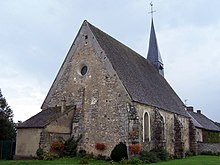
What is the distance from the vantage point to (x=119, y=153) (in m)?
20.8

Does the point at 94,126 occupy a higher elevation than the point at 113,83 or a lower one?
lower

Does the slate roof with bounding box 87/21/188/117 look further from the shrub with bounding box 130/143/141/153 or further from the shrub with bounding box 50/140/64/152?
the shrub with bounding box 50/140/64/152

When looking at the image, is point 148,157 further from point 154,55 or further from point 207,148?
point 154,55

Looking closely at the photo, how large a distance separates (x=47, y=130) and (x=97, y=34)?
9.28 metres

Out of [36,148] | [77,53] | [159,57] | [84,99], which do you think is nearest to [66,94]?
[84,99]

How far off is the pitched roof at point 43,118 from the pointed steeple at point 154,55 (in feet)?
60.3

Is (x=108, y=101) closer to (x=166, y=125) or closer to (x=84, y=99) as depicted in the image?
(x=84, y=99)

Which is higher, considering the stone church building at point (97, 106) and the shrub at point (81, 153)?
the stone church building at point (97, 106)

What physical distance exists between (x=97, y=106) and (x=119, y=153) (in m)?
4.35

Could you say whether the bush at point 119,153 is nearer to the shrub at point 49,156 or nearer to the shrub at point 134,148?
the shrub at point 134,148

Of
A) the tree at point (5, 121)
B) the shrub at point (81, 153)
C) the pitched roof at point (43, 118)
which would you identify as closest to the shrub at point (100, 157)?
the shrub at point (81, 153)

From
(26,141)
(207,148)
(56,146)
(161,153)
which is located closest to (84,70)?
(56,146)

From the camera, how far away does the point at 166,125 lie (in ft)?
91.7

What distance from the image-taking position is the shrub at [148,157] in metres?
21.6
